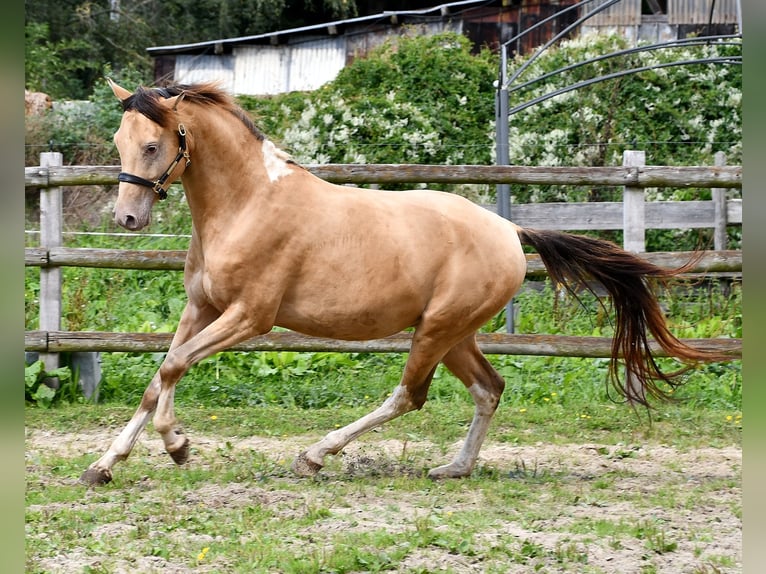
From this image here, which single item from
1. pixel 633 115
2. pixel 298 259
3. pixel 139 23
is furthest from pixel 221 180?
pixel 139 23

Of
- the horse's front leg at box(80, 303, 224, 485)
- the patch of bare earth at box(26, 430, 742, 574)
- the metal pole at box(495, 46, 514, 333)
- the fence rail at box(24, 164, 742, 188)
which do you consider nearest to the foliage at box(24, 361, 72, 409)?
the patch of bare earth at box(26, 430, 742, 574)

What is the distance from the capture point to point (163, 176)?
458cm

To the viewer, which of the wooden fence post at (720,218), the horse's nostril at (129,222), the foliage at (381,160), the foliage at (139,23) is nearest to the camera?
the horse's nostril at (129,222)

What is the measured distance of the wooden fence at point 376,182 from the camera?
260 inches

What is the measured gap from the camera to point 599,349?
261 inches

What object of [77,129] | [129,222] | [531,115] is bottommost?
[129,222]

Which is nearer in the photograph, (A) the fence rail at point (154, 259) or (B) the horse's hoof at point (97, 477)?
(B) the horse's hoof at point (97, 477)

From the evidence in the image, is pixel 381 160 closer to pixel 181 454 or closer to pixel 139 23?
pixel 181 454

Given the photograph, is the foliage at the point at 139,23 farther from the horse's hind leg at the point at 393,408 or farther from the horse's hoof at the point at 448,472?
the horse's hoof at the point at 448,472

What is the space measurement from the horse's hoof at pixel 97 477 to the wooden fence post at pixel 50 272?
2418 millimetres

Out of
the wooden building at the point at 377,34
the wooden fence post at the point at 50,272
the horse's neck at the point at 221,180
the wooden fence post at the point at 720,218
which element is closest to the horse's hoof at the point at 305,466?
the horse's neck at the point at 221,180

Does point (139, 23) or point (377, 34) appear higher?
point (139, 23)

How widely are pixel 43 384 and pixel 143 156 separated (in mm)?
2986

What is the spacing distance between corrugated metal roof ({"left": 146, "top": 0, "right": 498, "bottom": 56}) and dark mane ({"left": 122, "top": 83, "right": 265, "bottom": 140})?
1426 centimetres
